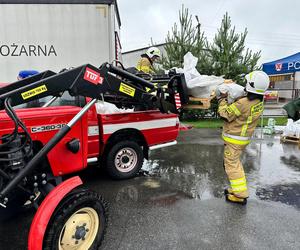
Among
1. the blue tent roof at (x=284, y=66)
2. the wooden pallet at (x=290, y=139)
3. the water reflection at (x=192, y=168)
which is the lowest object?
the water reflection at (x=192, y=168)

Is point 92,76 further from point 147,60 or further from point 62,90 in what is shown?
point 147,60

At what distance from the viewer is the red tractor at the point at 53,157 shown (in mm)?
2607

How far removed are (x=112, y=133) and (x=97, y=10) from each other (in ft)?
15.4

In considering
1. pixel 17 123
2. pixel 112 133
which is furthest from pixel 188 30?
pixel 17 123

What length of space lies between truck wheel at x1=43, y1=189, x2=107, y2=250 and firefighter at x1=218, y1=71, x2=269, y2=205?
7.18ft

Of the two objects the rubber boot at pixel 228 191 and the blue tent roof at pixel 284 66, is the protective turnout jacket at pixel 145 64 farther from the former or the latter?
the blue tent roof at pixel 284 66

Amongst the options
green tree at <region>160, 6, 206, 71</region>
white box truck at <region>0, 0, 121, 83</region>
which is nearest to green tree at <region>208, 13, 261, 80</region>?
green tree at <region>160, 6, 206, 71</region>

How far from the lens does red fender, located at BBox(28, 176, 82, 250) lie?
2.50m

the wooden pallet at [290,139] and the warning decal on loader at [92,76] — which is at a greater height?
the warning decal on loader at [92,76]

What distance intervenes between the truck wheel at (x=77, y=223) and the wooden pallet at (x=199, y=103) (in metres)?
2.55

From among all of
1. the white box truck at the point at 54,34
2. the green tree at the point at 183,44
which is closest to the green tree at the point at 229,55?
the green tree at the point at 183,44

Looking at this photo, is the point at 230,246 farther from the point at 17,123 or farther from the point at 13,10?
the point at 13,10

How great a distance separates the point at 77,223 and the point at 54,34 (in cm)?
696

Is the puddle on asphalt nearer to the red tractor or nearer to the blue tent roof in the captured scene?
the red tractor
